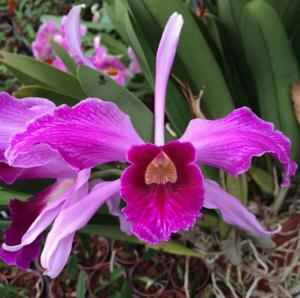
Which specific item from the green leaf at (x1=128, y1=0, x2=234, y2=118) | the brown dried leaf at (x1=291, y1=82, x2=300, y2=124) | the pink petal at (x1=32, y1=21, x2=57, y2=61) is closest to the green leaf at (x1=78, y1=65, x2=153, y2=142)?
the green leaf at (x1=128, y1=0, x2=234, y2=118)

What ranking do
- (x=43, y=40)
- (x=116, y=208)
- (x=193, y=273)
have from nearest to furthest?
(x=116, y=208) < (x=193, y=273) < (x=43, y=40)

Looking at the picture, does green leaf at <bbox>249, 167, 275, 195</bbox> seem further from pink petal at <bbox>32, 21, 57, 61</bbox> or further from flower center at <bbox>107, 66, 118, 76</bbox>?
pink petal at <bbox>32, 21, 57, 61</bbox>

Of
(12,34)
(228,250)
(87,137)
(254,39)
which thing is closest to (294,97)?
(254,39)

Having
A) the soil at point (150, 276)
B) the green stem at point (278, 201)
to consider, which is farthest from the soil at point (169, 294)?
the green stem at point (278, 201)

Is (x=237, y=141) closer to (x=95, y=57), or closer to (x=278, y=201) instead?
(x=278, y=201)

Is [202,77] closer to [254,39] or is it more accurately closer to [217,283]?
[254,39]

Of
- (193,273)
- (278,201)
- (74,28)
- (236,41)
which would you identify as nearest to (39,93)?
(74,28)
